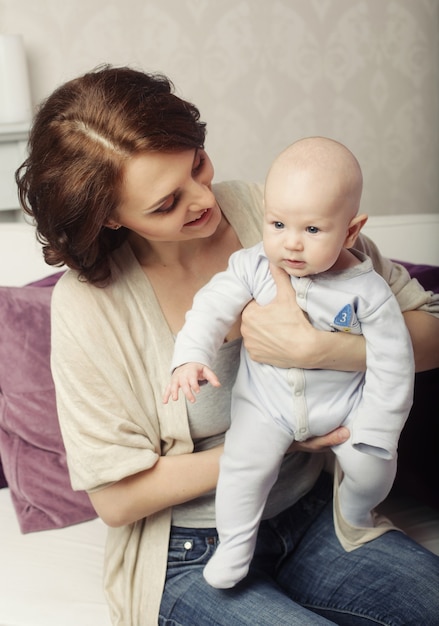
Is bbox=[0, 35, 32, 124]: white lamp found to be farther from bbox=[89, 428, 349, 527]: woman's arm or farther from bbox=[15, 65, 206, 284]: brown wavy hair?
bbox=[89, 428, 349, 527]: woman's arm

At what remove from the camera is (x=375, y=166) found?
3.71m

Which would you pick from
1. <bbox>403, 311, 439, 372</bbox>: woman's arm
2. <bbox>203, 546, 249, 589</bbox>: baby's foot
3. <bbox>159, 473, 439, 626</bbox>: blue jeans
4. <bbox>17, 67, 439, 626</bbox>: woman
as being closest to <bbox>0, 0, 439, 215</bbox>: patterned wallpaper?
<bbox>17, 67, 439, 626</bbox>: woman

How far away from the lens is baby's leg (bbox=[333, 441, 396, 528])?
1.36 m

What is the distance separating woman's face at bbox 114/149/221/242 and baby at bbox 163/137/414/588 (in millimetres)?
116

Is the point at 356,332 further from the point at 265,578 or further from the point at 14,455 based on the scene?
the point at 14,455

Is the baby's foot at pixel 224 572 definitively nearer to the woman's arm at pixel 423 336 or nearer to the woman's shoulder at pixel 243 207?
the woman's arm at pixel 423 336

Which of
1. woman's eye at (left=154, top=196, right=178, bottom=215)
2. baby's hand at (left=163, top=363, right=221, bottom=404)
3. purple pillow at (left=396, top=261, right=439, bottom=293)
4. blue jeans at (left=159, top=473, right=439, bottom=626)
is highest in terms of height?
woman's eye at (left=154, top=196, right=178, bottom=215)

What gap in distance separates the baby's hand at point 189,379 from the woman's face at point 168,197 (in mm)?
287

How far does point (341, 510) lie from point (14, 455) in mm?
849

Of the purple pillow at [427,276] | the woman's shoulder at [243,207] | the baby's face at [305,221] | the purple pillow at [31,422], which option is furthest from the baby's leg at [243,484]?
the purple pillow at [427,276]

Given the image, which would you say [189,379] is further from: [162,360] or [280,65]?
[280,65]

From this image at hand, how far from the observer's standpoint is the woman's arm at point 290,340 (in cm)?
132

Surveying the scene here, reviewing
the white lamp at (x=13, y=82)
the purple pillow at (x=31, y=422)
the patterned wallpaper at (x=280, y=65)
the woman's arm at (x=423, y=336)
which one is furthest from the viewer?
the patterned wallpaper at (x=280, y=65)

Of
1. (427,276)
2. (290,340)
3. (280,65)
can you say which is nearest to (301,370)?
(290,340)
